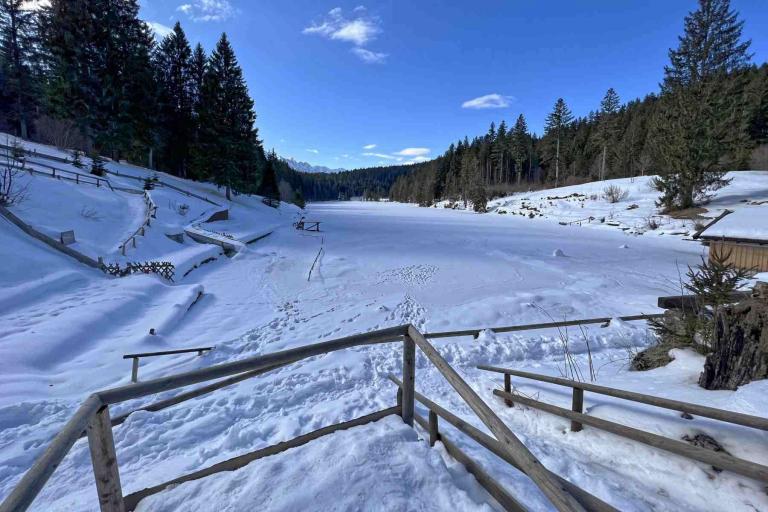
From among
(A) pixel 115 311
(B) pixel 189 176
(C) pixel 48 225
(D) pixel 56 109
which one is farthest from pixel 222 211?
(B) pixel 189 176

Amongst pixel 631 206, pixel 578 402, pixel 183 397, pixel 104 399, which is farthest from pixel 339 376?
pixel 631 206

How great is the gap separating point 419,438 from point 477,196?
56755 mm

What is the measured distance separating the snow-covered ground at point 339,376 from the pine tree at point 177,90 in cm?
3290

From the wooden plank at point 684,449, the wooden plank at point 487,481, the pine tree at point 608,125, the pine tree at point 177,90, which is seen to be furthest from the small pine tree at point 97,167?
the pine tree at point 608,125

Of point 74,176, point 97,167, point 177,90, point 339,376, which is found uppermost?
point 177,90

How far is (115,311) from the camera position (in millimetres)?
9578

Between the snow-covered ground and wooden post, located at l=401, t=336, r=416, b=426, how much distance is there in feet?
0.50

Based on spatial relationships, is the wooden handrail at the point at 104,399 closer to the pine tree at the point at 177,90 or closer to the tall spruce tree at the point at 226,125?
the tall spruce tree at the point at 226,125

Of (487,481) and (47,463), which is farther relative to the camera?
(487,481)

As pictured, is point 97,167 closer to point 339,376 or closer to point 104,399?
point 339,376

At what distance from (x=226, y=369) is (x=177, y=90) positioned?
51.0 metres

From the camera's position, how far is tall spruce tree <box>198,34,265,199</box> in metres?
33.6

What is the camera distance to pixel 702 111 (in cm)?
2517

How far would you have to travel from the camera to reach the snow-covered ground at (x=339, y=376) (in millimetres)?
2553
